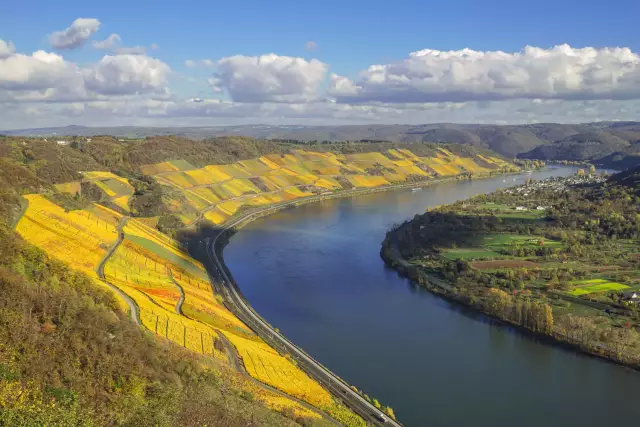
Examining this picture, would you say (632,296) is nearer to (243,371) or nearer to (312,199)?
(243,371)

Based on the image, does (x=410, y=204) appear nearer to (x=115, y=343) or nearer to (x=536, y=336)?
(x=536, y=336)

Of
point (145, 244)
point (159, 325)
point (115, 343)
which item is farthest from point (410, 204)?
point (115, 343)

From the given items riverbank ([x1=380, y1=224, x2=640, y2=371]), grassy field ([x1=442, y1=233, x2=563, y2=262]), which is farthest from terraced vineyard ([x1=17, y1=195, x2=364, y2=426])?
grassy field ([x1=442, y1=233, x2=563, y2=262])

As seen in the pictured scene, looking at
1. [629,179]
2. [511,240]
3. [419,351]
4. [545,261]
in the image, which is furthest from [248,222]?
[629,179]

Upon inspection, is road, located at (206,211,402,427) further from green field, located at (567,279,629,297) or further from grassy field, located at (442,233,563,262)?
green field, located at (567,279,629,297)

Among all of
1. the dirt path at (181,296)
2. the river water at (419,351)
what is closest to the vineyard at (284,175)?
the river water at (419,351)

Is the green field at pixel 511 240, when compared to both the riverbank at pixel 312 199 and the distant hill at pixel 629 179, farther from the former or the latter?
the riverbank at pixel 312 199

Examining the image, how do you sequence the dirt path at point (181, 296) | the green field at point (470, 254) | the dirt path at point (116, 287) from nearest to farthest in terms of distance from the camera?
the dirt path at point (116, 287), the dirt path at point (181, 296), the green field at point (470, 254)
